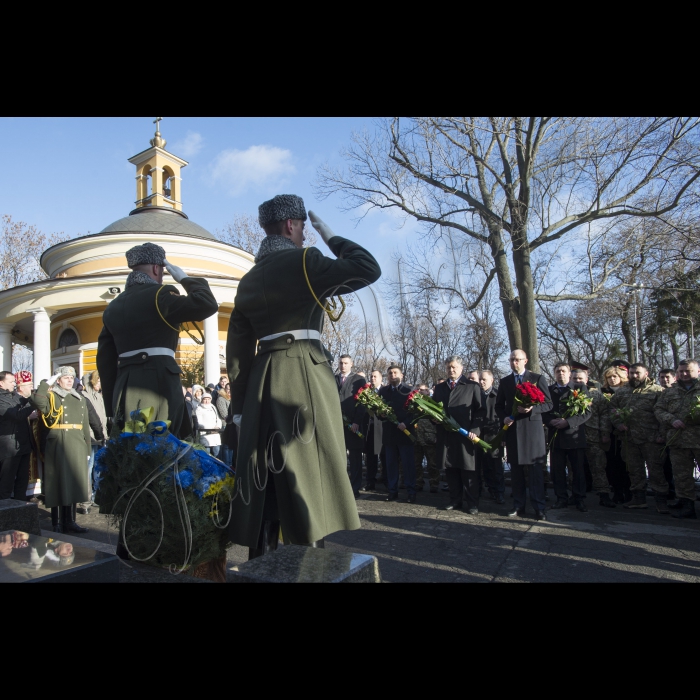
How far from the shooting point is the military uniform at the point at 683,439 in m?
7.36

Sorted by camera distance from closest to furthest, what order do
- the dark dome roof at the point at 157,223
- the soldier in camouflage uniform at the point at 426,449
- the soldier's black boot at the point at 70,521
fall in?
the soldier's black boot at the point at 70,521 < the soldier in camouflage uniform at the point at 426,449 < the dark dome roof at the point at 157,223

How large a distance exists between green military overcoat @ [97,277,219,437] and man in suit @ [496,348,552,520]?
4716 mm

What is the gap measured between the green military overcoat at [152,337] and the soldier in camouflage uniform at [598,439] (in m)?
6.14

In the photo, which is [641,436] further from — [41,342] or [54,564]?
[41,342]

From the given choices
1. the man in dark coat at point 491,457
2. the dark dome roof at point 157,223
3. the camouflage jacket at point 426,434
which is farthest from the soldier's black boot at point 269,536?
the dark dome roof at point 157,223

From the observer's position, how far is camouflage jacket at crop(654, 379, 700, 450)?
7.36 m

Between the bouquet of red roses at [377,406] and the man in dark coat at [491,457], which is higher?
the bouquet of red roses at [377,406]

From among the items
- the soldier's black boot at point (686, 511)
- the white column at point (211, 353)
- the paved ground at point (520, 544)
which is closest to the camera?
the paved ground at point (520, 544)

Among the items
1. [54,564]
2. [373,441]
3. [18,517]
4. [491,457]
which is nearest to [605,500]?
[491,457]

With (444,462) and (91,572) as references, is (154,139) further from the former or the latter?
(91,572)

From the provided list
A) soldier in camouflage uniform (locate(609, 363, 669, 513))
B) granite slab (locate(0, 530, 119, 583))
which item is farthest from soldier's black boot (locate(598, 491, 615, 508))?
granite slab (locate(0, 530, 119, 583))

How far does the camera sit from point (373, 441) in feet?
34.2

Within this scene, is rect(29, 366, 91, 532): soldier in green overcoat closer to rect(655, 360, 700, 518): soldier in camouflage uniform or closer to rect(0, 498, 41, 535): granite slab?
rect(0, 498, 41, 535): granite slab

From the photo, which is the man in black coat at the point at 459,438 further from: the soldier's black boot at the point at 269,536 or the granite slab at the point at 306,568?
the granite slab at the point at 306,568
